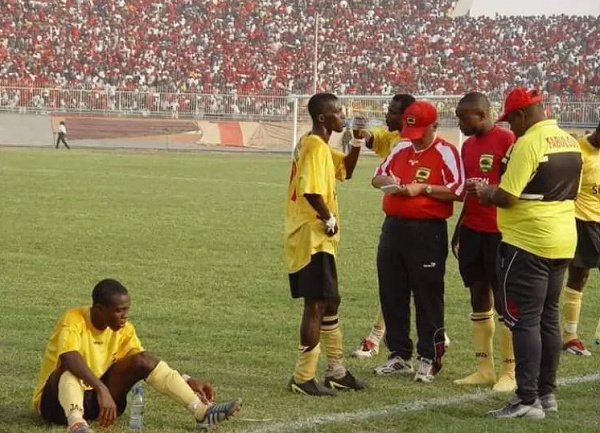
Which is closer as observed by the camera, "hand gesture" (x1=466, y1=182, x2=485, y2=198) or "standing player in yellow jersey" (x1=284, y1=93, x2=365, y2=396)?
"hand gesture" (x1=466, y1=182, x2=485, y2=198)

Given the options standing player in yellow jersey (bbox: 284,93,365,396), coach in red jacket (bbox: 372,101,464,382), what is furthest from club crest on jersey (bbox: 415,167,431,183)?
standing player in yellow jersey (bbox: 284,93,365,396)

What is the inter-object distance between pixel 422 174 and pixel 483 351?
1.31m

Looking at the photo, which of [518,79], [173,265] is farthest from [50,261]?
[518,79]

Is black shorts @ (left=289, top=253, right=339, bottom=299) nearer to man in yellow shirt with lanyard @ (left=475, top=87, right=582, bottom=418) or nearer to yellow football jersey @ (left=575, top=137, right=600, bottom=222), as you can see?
man in yellow shirt with lanyard @ (left=475, top=87, right=582, bottom=418)

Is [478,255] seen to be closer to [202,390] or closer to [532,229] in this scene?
[532,229]

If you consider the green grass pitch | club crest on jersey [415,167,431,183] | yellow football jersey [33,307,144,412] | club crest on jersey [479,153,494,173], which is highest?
club crest on jersey [479,153,494,173]

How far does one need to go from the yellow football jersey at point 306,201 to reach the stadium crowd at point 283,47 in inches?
1706

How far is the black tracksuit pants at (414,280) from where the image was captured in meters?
7.95

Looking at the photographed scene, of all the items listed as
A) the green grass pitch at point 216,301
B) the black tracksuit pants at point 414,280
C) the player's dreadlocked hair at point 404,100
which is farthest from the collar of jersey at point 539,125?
the player's dreadlocked hair at point 404,100

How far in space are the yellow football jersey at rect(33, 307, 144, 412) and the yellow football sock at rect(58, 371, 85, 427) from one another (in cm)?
15

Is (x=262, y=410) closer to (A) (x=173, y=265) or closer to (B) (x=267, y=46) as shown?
(A) (x=173, y=265)

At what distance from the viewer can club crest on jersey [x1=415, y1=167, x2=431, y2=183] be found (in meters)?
7.91

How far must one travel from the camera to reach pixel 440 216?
7934mm

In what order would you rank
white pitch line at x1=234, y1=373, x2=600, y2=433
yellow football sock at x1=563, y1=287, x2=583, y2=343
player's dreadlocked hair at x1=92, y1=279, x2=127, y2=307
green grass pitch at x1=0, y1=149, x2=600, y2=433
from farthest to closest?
yellow football sock at x1=563, y1=287, x2=583, y2=343 → green grass pitch at x1=0, y1=149, x2=600, y2=433 → white pitch line at x1=234, y1=373, x2=600, y2=433 → player's dreadlocked hair at x1=92, y1=279, x2=127, y2=307
